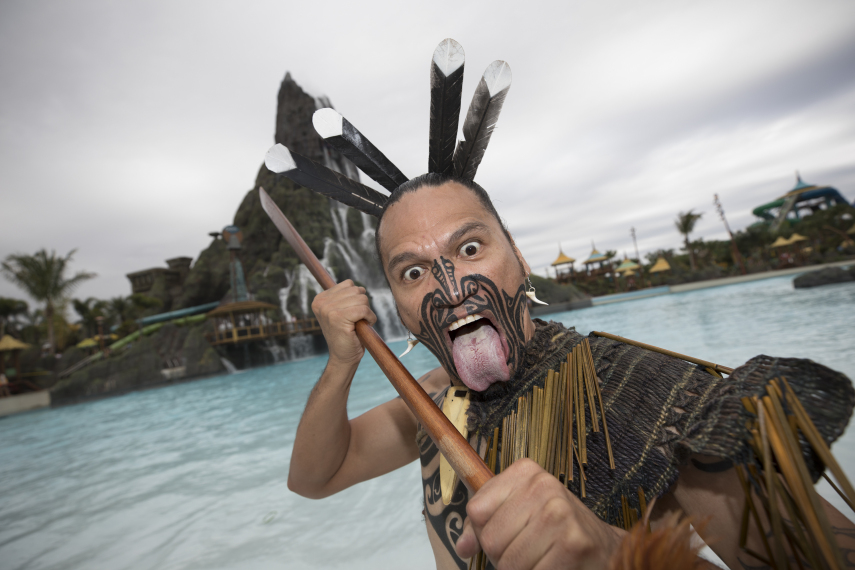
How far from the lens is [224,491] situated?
4848mm

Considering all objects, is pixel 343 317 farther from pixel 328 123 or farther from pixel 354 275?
pixel 354 275

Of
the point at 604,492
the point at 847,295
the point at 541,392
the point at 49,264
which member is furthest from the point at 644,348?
the point at 49,264

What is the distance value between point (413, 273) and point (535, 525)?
880 millimetres

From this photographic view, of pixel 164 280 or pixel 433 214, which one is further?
pixel 164 280

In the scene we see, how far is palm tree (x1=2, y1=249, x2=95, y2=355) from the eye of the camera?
2830 cm

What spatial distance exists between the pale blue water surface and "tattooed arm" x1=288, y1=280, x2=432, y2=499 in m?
1.70

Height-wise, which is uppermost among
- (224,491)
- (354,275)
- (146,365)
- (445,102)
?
(354,275)

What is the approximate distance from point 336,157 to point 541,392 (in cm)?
Answer: 3465

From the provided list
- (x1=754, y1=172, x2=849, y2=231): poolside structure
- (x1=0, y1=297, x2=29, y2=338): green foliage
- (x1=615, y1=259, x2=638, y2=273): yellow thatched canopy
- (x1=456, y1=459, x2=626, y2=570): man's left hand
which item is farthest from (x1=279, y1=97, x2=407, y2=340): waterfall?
(x1=754, y1=172, x2=849, y2=231): poolside structure

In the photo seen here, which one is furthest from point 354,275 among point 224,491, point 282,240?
point 224,491

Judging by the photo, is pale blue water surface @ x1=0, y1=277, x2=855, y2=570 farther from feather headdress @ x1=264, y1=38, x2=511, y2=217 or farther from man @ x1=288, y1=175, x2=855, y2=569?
feather headdress @ x1=264, y1=38, x2=511, y2=217

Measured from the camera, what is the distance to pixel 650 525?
1055 millimetres

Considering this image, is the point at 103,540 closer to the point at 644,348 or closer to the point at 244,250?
the point at 644,348

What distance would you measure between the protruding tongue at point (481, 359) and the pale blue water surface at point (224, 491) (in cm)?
243
